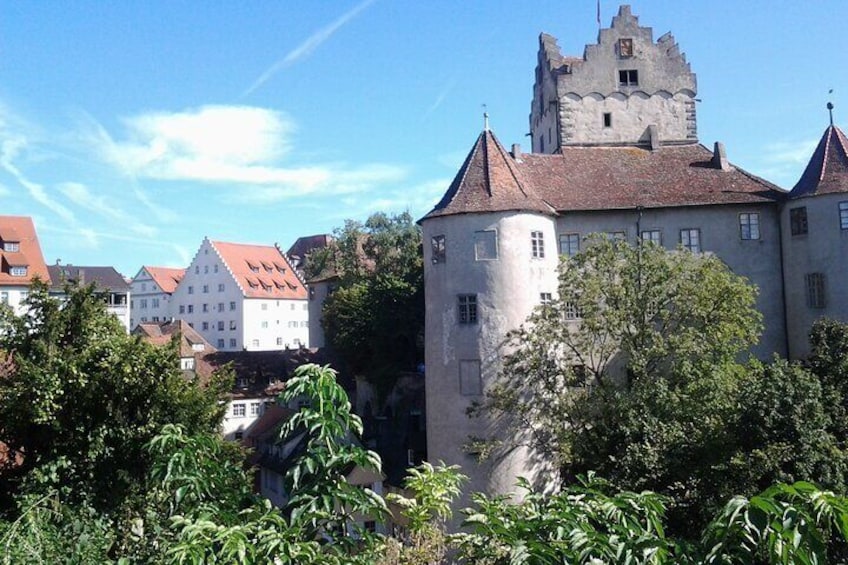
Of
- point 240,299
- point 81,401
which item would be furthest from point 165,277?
point 81,401

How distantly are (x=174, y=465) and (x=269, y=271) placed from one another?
74230 mm

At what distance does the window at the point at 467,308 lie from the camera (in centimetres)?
2712

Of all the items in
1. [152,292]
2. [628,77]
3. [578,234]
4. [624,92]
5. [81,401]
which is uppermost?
[628,77]

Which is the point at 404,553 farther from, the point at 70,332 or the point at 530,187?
the point at 530,187

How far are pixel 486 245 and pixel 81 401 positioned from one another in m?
16.0

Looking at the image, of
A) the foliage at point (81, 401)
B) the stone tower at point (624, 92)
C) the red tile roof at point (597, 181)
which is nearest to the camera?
the foliage at point (81, 401)

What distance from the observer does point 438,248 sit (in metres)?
28.2

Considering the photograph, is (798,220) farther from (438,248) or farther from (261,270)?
(261,270)

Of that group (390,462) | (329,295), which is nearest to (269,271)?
(329,295)

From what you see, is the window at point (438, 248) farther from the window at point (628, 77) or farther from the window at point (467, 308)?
the window at point (628, 77)

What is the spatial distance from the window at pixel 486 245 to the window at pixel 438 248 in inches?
53.2

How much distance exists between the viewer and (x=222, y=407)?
17234mm

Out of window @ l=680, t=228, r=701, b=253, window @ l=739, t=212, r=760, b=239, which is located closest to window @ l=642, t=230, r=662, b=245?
window @ l=680, t=228, r=701, b=253

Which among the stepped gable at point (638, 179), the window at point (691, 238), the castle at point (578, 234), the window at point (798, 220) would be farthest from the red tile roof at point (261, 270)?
the window at point (798, 220)
